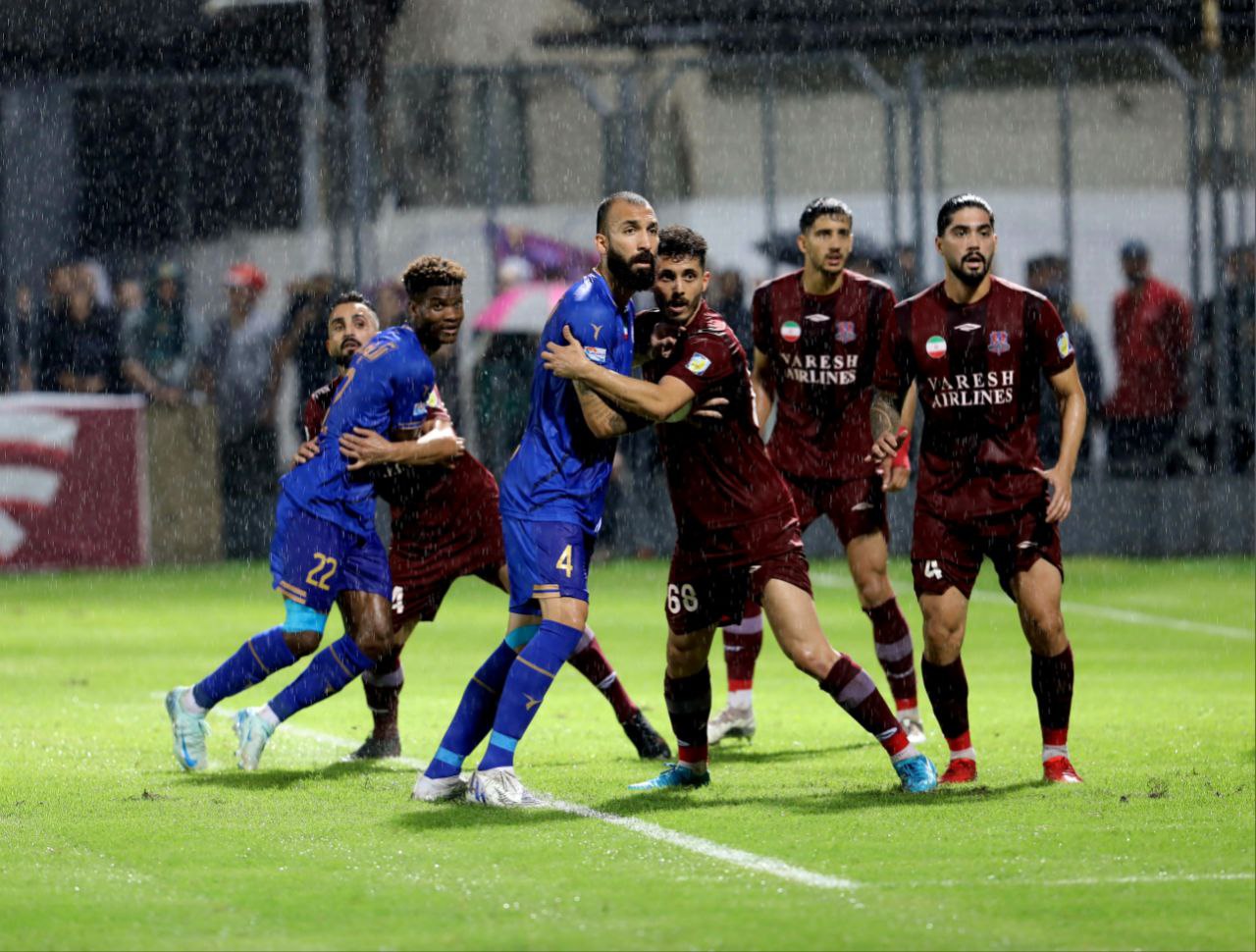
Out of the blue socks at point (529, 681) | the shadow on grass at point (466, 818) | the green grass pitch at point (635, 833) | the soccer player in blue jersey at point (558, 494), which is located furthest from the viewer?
the blue socks at point (529, 681)

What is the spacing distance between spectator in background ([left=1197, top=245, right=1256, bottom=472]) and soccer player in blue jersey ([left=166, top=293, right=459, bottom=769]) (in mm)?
11471

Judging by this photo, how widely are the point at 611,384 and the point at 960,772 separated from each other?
2.00 m

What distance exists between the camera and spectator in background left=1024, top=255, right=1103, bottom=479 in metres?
18.9

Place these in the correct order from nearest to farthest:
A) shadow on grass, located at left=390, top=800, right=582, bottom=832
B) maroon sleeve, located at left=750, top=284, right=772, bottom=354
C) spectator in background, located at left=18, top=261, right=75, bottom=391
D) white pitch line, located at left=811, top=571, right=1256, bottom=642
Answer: shadow on grass, located at left=390, top=800, right=582, bottom=832
maroon sleeve, located at left=750, top=284, right=772, bottom=354
white pitch line, located at left=811, top=571, right=1256, bottom=642
spectator in background, located at left=18, top=261, right=75, bottom=391

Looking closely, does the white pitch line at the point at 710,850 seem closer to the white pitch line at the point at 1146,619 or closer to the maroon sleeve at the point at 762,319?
the maroon sleeve at the point at 762,319

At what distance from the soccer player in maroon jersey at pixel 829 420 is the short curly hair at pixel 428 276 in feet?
6.08

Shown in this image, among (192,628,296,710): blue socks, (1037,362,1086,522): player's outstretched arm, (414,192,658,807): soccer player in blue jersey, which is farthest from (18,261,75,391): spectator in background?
(1037,362,1086,522): player's outstretched arm

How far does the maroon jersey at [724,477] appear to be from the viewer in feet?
27.4

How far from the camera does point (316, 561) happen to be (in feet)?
29.9

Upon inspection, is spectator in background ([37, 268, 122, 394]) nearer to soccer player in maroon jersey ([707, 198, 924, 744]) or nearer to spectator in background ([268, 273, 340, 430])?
spectator in background ([268, 273, 340, 430])

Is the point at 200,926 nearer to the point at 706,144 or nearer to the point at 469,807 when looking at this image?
the point at 469,807

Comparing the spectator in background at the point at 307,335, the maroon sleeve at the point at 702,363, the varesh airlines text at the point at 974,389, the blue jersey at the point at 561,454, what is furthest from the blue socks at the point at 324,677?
the spectator in background at the point at 307,335

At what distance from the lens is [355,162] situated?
19.0m

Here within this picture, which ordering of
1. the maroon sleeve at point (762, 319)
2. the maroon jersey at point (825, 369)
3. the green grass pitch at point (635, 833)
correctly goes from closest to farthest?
Result: the green grass pitch at point (635, 833)
the maroon jersey at point (825, 369)
the maroon sleeve at point (762, 319)
